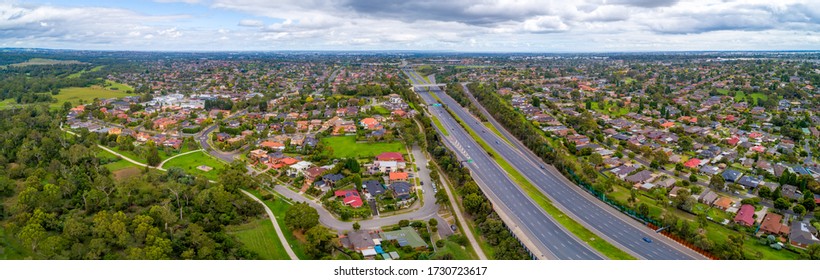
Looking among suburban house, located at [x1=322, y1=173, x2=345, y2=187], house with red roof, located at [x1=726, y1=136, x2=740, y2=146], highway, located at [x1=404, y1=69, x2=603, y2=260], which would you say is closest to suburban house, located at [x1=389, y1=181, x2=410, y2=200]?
suburban house, located at [x1=322, y1=173, x2=345, y2=187]

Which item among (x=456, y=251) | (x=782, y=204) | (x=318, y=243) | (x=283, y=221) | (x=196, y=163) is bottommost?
(x=456, y=251)

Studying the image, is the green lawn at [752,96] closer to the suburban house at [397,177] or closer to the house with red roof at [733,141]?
the house with red roof at [733,141]

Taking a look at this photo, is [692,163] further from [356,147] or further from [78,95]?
[78,95]

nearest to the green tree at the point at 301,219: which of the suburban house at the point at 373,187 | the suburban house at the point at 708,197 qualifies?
the suburban house at the point at 373,187

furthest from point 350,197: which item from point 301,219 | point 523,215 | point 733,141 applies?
point 733,141
